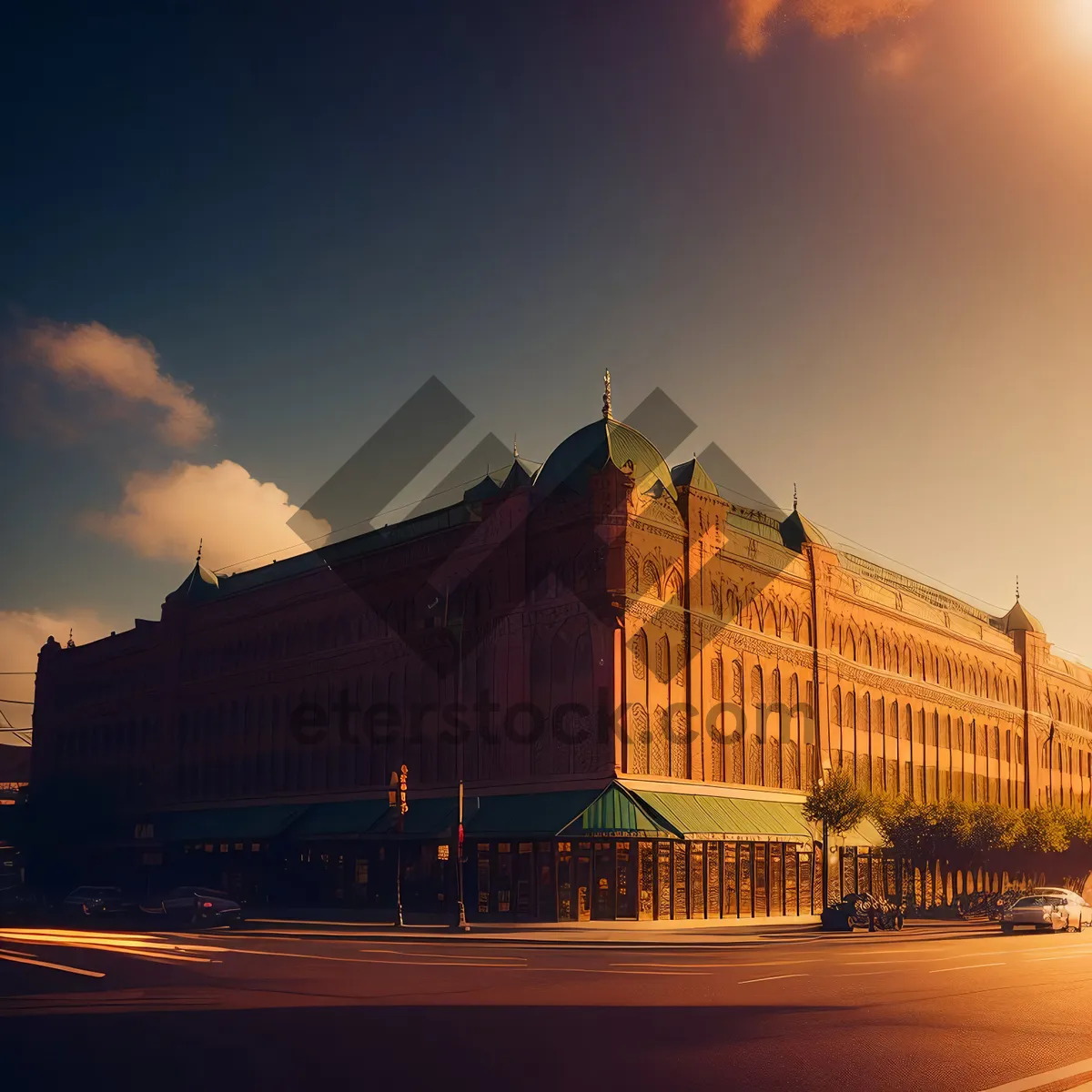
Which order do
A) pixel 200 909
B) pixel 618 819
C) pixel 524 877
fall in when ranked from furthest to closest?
pixel 524 877
pixel 618 819
pixel 200 909

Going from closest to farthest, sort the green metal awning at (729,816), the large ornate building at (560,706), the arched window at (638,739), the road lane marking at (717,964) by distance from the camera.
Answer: the road lane marking at (717,964), the green metal awning at (729,816), the arched window at (638,739), the large ornate building at (560,706)

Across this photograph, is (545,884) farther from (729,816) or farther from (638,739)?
(729,816)

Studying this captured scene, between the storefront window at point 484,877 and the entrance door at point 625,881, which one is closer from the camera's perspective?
the entrance door at point 625,881

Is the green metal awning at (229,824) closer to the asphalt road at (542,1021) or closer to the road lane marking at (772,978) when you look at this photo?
the asphalt road at (542,1021)

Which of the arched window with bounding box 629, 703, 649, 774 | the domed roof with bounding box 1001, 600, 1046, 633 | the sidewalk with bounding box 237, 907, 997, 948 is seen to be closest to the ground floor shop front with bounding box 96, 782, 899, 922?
the arched window with bounding box 629, 703, 649, 774

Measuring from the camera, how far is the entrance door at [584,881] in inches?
1788

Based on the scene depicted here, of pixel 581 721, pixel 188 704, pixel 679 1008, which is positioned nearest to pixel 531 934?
pixel 581 721

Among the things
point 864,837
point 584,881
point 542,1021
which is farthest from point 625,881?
point 542,1021

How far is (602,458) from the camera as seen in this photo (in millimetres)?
51750

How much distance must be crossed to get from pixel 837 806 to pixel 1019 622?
36840 millimetres

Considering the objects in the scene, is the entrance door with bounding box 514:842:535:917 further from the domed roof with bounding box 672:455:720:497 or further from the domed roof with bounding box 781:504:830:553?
the domed roof with bounding box 781:504:830:553

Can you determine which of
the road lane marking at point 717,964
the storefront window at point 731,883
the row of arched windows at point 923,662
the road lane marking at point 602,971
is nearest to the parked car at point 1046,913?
the storefront window at point 731,883

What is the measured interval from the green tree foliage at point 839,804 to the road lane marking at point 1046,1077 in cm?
4078

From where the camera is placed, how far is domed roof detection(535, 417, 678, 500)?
51.7m
